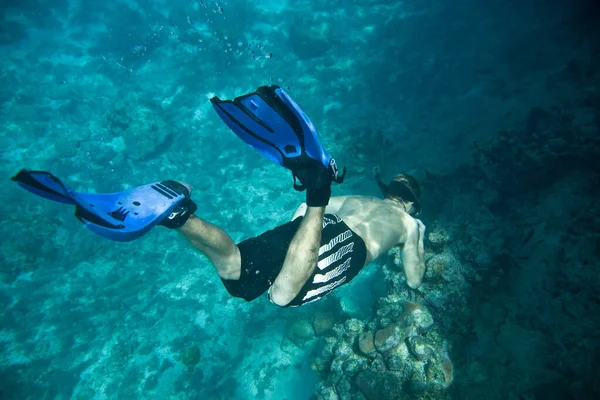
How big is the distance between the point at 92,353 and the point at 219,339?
17.0 ft

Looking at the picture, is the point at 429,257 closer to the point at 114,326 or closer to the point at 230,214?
the point at 230,214

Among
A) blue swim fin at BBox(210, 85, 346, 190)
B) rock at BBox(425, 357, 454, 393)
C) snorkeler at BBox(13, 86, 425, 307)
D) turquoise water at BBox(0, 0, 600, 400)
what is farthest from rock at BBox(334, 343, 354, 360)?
blue swim fin at BBox(210, 85, 346, 190)

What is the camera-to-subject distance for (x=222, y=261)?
10.6 feet

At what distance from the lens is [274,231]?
3.65 metres

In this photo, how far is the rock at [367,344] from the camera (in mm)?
5688

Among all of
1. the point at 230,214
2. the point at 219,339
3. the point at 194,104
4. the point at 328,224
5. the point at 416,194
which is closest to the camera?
the point at 328,224

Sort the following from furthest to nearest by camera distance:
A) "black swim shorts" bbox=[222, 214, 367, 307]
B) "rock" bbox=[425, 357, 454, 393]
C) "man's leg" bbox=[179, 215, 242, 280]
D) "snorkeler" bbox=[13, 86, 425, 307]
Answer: "rock" bbox=[425, 357, 454, 393] < "black swim shorts" bbox=[222, 214, 367, 307] < "man's leg" bbox=[179, 215, 242, 280] < "snorkeler" bbox=[13, 86, 425, 307]

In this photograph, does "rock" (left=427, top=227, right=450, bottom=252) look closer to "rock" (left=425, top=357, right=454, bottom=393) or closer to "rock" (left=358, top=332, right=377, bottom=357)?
"rock" (left=425, top=357, right=454, bottom=393)

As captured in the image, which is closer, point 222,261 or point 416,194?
A: point 222,261

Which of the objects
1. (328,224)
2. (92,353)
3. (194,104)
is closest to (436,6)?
(194,104)

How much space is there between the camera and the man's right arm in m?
4.91

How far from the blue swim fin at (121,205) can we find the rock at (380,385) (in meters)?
4.54

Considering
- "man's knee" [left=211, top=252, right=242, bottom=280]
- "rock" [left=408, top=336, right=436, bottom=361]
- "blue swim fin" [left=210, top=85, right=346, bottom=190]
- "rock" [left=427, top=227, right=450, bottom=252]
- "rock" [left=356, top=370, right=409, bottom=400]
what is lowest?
"rock" [left=356, top=370, right=409, bottom=400]

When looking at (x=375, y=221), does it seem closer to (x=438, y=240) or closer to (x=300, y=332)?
(x=438, y=240)
